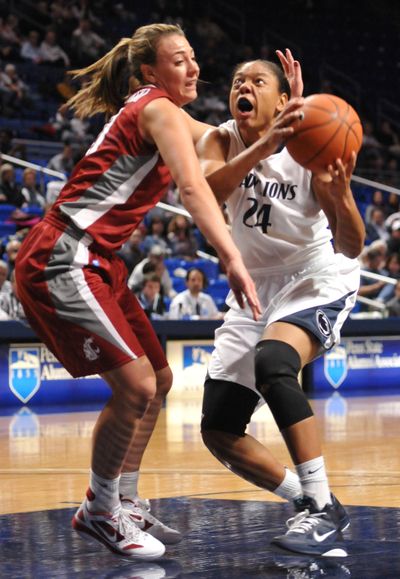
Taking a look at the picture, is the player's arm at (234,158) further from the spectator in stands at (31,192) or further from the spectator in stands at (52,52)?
the spectator in stands at (52,52)

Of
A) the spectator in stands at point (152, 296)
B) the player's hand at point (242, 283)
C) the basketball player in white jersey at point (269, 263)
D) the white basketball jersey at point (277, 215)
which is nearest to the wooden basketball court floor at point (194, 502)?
the basketball player in white jersey at point (269, 263)

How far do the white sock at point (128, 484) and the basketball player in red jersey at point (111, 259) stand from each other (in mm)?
334

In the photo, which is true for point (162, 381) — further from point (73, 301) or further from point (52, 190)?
point (52, 190)

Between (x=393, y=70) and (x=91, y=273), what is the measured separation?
764 inches

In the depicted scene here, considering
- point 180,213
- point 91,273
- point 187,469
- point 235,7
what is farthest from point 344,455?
point 235,7

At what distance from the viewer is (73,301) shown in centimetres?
388

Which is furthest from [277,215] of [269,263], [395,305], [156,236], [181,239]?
[181,239]

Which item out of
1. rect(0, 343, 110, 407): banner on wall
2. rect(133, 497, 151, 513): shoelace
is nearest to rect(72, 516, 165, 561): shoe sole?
rect(133, 497, 151, 513): shoelace

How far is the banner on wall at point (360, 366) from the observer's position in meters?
11.8

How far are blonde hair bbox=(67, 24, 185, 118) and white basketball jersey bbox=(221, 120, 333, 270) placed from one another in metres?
0.47

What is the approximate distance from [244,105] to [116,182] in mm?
689

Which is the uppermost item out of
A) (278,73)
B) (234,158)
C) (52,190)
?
(52,190)

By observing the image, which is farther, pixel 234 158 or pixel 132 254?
pixel 132 254

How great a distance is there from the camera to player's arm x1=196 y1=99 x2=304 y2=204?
3816 mm
